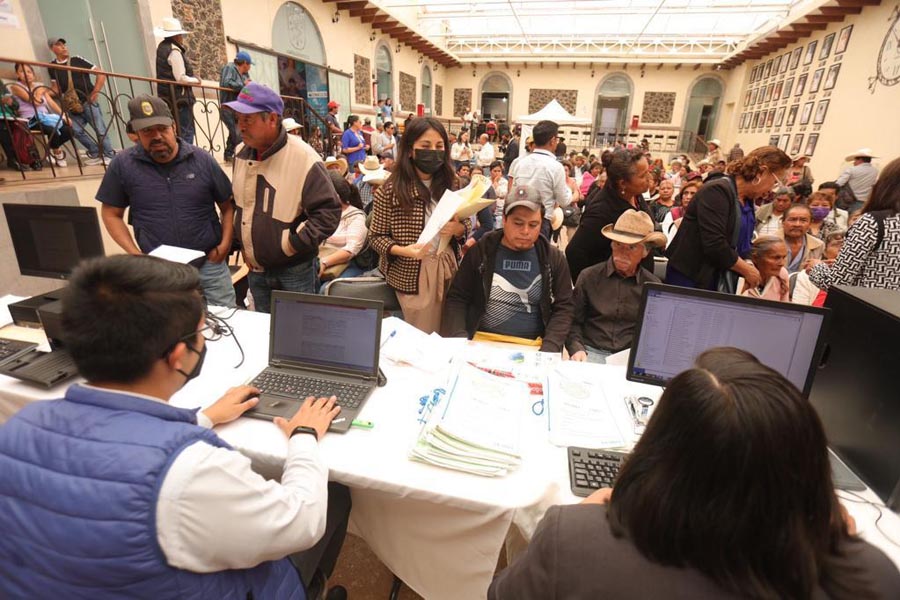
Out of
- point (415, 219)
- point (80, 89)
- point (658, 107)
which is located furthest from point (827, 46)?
point (80, 89)

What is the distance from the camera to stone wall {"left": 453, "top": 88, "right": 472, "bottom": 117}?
64.9 ft

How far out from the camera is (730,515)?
0.63 metres

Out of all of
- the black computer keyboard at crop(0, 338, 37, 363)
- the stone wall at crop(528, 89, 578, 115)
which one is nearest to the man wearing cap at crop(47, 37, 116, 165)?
the black computer keyboard at crop(0, 338, 37, 363)

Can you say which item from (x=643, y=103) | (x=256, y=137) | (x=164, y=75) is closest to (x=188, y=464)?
(x=256, y=137)

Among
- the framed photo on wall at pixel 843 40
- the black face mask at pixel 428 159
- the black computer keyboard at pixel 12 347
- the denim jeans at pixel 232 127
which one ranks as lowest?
the black computer keyboard at pixel 12 347

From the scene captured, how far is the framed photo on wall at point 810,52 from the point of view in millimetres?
10230

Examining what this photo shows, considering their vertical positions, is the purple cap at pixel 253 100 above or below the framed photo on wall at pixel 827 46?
below

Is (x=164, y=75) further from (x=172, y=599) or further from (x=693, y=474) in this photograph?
(x=693, y=474)

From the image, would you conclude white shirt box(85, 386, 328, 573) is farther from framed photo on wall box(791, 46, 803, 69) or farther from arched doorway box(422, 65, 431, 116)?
arched doorway box(422, 65, 431, 116)

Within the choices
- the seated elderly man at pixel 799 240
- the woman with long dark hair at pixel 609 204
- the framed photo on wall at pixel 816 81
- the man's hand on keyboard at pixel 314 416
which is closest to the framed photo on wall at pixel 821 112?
the framed photo on wall at pixel 816 81

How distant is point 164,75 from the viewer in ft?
16.9

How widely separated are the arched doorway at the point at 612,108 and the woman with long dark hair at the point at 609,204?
17.8 metres

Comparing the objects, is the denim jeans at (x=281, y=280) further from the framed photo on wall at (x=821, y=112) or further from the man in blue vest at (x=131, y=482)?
the framed photo on wall at (x=821, y=112)

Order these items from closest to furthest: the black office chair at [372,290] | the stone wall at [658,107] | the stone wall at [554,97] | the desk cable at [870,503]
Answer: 1. the desk cable at [870,503]
2. the black office chair at [372,290]
3. the stone wall at [658,107]
4. the stone wall at [554,97]
